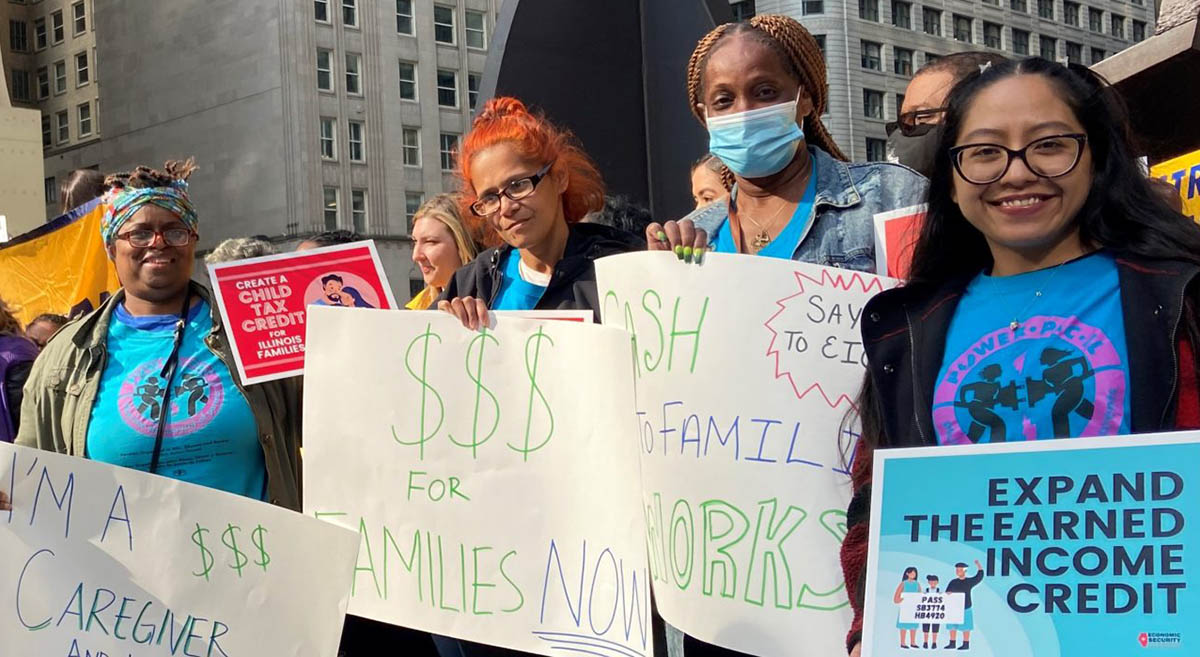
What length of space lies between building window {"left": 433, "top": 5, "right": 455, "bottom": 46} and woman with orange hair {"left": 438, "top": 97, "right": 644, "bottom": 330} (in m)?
44.3

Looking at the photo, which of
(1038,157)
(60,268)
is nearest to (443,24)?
(60,268)

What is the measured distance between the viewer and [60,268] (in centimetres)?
757

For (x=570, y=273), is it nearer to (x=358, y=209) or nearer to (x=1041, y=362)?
(x=1041, y=362)

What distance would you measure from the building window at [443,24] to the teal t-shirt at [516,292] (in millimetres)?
44325

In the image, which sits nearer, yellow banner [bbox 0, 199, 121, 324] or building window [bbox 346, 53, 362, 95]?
yellow banner [bbox 0, 199, 121, 324]

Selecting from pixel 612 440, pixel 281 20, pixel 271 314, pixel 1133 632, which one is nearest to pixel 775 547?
pixel 612 440

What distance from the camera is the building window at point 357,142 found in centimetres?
4406

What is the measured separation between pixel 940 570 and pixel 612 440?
115cm

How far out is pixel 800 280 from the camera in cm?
288

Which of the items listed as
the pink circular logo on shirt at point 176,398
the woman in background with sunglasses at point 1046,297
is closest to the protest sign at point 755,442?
the woman in background with sunglasses at point 1046,297

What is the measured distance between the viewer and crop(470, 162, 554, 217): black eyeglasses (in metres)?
3.55

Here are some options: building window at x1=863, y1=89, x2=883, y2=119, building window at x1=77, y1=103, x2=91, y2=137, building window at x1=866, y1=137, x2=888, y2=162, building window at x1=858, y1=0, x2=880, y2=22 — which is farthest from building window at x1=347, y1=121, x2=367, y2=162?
building window at x1=858, y1=0, x2=880, y2=22

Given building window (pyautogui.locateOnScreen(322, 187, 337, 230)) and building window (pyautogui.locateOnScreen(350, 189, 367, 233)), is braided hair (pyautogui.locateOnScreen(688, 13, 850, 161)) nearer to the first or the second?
building window (pyautogui.locateOnScreen(322, 187, 337, 230))

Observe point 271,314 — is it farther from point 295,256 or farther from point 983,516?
point 983,516
